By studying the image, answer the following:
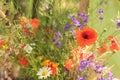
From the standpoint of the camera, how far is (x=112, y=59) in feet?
12.7

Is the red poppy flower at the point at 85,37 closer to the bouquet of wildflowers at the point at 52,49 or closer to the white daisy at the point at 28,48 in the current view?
the bouquet of wildflowers at the point at 52,49

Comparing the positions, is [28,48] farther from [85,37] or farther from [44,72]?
[85,37]

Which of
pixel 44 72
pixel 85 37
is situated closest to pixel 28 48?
pixel 44 72

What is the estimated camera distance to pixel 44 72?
2.50 metres

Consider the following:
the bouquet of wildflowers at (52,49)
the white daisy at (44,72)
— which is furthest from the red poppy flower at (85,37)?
the white daisy at (44,72)

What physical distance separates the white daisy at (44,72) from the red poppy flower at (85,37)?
0.87ft

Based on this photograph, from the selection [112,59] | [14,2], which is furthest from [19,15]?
[112,59]

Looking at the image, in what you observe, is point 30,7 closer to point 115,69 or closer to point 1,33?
point 1,33

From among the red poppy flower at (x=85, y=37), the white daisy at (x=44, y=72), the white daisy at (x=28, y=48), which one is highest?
the white daisy at (x=28, y=48)

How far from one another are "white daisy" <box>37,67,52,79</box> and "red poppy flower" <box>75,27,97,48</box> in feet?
0.87

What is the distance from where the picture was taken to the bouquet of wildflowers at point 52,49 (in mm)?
2510

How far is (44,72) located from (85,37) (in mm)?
353

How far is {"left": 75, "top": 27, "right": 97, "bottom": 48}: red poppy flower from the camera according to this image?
8.16 ft

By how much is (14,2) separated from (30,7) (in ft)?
0.48
